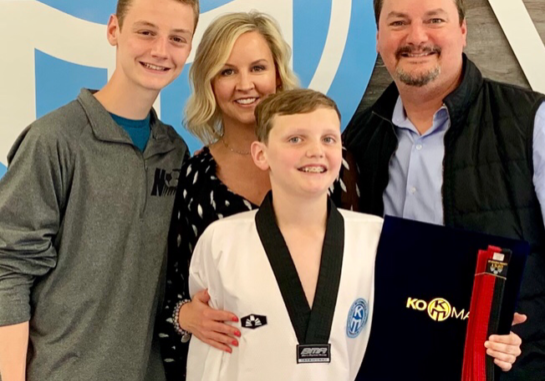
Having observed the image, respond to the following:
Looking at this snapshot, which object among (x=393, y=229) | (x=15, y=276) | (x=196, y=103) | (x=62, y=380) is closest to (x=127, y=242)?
(x=15, y=276)

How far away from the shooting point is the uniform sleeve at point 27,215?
154 cm

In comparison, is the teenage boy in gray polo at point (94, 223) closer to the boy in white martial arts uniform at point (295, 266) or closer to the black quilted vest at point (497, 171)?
the boy in white martial arts uniform at point (295, 266)

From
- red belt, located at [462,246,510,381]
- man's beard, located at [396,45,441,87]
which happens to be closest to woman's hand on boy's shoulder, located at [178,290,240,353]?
red belt, located at [462,246,510,381]

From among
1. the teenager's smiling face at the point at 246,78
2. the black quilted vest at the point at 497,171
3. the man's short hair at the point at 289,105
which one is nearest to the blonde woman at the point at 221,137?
the teenager's smiling face at the point at 246,78

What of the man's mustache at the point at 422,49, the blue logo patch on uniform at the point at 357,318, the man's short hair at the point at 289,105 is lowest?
the blue logo patch on uniform at the point at 357,318

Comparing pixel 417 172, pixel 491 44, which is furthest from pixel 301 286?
pixel 491 44

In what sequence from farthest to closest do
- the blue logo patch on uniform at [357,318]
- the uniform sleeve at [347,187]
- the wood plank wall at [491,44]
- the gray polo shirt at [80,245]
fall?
1. the wood plank wall at [491,44]
2. the uniform sleeve at [347,187]
3. the gray polo shirt at [80,245]
4. the blue logo patch on uniform at [357,318]

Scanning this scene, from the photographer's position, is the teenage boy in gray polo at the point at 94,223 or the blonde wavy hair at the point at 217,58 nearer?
the teenage boy in gray polo at the point at 94,223

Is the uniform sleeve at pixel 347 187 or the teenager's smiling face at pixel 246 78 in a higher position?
the teenager's smiling face at pixel 246 78

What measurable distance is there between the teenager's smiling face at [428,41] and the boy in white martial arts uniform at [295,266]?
37 cm

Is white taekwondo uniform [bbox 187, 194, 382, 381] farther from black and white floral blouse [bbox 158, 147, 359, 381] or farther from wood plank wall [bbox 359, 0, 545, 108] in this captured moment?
wood plank wall [bbox 359, 0, 545, 108]

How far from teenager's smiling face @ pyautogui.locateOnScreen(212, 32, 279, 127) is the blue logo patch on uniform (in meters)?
0.73

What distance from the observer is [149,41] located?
1.70 meters

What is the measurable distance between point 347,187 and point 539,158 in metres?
0.56
